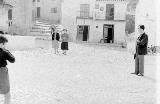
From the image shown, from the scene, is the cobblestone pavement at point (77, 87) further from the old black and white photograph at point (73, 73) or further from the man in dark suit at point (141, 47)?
the man in dark suit at point (141, 47)

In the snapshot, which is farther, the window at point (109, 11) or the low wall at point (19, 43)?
the window at point (109, 11)

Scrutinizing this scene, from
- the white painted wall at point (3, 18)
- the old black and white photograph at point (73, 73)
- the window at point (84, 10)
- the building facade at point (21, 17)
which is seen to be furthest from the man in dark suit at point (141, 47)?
the window at point (84, 10)

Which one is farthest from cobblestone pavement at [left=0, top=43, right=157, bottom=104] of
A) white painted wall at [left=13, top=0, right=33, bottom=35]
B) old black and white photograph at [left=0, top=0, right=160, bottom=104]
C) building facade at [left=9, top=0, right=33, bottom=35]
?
white painted wall at [left=13, top=0, right=33, bottom=35]

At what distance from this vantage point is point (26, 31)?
37000 millimetres

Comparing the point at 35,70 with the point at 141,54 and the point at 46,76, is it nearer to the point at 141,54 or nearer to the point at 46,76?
the point at 46,76

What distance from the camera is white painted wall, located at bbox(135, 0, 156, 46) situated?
94.1 feet

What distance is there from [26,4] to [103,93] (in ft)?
95.2

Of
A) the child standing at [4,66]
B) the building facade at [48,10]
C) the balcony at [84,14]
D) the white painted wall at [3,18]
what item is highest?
the building facade at [48,10]

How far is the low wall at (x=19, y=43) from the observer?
925 inches

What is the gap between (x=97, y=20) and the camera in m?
40.0

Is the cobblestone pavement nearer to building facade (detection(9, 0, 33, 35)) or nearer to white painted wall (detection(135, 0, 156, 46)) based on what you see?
white painted wall (detection(135, 0, 156, 46))

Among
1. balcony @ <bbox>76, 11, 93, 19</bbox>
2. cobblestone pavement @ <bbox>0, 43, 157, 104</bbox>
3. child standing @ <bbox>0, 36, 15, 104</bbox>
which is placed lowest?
cobblestone pavement @ <bbox>0, 43, 157, 104</bbox>

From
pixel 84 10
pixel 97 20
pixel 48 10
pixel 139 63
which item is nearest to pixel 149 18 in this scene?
pixel 97 20

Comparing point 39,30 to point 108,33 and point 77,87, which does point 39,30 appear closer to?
point 108,33
